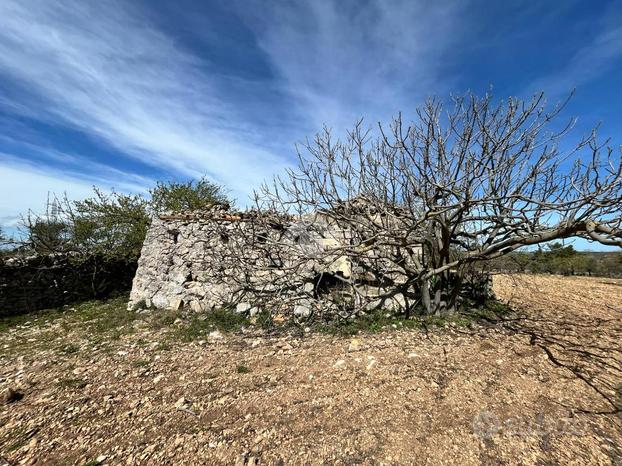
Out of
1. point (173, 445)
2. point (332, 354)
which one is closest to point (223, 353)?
point (332, 354)

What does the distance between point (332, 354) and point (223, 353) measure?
5.02 feet

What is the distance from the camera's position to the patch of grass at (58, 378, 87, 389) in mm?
3437

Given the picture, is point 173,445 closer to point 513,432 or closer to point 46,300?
point 513,432

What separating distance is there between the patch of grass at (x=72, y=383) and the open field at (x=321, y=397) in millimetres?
22

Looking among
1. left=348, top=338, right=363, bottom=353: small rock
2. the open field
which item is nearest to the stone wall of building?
the open field

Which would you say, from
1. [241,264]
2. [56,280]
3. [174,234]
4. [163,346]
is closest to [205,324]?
[163,346]

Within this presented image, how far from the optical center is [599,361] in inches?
144

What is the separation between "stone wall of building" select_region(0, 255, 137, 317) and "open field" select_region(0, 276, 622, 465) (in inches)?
105

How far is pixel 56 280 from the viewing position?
793 centimetres

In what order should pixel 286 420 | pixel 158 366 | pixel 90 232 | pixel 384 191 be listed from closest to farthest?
pixel 286 420 → pixel 158 366 → pixel 384 191 → pixel 90 232

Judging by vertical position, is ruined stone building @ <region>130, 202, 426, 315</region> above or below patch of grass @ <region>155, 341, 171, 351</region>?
above

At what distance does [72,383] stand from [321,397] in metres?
2.85

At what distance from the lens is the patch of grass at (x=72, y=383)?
3.44 meters

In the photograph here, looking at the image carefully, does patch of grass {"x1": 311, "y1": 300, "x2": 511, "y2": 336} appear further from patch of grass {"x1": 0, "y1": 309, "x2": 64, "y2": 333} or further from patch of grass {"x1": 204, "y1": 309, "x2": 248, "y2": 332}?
patch of grass {"x1": 0, "y1": 309, "x2": 64, "y2": 333}
